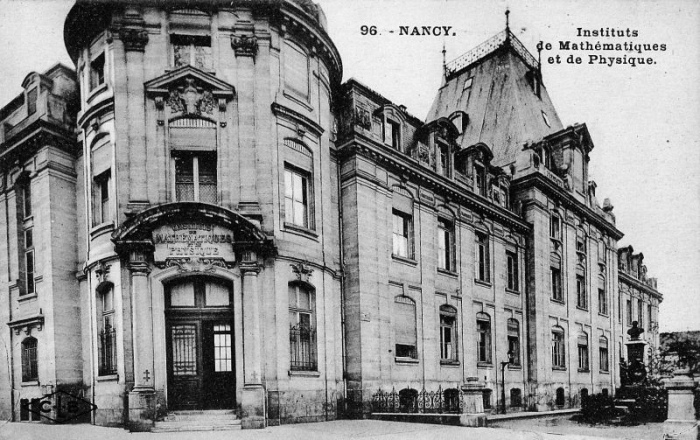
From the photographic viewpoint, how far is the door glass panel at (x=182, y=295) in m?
14.9

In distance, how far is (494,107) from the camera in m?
29.8

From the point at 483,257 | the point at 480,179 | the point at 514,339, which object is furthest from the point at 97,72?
the point at 514,339

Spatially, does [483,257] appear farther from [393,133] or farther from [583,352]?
[583,352]

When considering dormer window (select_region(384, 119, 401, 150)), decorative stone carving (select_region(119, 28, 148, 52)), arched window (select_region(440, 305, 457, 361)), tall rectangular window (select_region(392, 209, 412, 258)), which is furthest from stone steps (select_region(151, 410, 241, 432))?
dormer window (select_region(384, 119, 401, 150))

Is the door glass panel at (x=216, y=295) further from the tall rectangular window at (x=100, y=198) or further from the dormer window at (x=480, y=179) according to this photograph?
the dormer window at (x=480, y=179)

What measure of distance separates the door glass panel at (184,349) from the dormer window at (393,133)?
30.9 ft

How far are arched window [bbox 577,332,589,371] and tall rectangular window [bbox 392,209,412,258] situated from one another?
46.9 ft

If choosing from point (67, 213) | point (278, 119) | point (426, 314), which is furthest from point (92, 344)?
point (426, 314)

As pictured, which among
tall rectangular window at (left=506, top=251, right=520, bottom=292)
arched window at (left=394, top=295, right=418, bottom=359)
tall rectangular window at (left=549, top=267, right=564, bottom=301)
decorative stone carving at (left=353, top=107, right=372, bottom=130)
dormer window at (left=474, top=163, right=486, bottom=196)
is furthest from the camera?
tall rectangular window at (left=549, top=267, right=564, bottom=301)

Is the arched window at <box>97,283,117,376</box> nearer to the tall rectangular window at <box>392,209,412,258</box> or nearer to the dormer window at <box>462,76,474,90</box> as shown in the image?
the tall rectangular window at <box>392,209,412,258</box>

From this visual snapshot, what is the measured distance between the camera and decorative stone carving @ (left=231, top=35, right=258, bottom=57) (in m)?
15.6

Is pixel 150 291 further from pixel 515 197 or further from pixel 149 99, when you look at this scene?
pixel 515 197

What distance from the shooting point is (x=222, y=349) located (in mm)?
15039

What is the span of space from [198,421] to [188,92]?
322 inches
